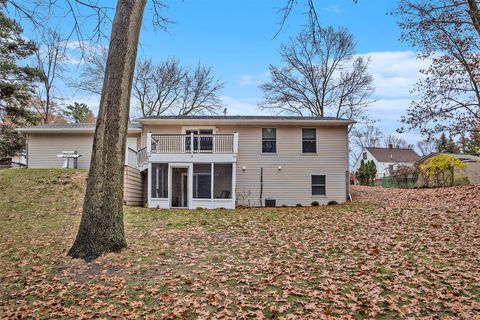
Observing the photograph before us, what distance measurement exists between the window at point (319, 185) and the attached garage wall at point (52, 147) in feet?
38.9

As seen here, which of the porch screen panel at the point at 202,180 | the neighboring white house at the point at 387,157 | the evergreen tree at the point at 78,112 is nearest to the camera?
the porch screen panel at the point at 202,180

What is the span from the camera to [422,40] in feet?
43.4

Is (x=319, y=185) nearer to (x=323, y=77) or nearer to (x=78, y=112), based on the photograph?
(x=323, y=77)

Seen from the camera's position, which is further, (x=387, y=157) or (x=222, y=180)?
(x=387, y=157)

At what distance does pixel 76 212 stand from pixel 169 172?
4566 millimetres

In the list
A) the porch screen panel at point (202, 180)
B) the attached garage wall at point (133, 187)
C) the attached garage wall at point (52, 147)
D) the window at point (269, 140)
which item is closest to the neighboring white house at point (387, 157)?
the window at point (269, 140)

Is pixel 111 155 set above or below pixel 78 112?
below

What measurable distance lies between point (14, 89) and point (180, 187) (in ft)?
45.1

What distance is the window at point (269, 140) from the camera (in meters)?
17.3

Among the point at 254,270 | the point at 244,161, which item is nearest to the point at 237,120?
the point at 244,161

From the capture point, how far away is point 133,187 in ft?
54.8

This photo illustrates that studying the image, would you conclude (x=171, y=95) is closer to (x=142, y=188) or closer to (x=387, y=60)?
(x=142, y=188)

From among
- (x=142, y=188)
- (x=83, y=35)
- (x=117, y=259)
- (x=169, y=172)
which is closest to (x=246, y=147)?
(x=169, y=172)

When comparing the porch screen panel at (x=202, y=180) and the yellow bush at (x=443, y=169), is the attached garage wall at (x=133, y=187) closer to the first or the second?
the porch screen panel at (x=202, y=180)
